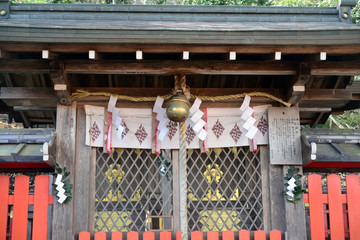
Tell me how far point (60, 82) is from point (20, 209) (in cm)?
187

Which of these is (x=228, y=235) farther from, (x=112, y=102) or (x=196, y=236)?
(x=112, y=102)

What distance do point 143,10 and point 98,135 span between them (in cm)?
217

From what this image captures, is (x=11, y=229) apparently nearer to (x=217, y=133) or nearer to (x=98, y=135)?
(x=98, y=135)

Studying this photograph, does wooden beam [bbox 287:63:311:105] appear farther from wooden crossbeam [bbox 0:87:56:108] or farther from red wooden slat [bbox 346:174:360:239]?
wooden crossbeam [bbox 0:87:56:108]

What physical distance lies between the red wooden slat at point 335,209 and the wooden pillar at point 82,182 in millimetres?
3537

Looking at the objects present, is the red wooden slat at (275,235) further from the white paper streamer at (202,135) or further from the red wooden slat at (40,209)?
the red wooden slat at (40,209)

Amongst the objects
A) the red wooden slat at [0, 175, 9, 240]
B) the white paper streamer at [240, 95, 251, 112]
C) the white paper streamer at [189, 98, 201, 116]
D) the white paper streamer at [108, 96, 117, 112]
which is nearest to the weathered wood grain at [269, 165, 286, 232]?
the white paper streamer at [240, 95, 251, 112]

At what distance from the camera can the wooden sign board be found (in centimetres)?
593

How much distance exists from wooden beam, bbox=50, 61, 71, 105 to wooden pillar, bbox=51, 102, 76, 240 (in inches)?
8.4

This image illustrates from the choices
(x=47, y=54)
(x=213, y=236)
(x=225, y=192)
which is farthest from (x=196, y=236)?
(x=47, y=54)

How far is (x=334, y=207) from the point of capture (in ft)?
18.9

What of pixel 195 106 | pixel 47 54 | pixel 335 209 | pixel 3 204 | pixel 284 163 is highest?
pixel 47 54

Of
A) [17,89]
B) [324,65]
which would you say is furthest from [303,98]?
[17,89]

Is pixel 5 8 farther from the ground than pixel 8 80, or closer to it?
farther from the ground
